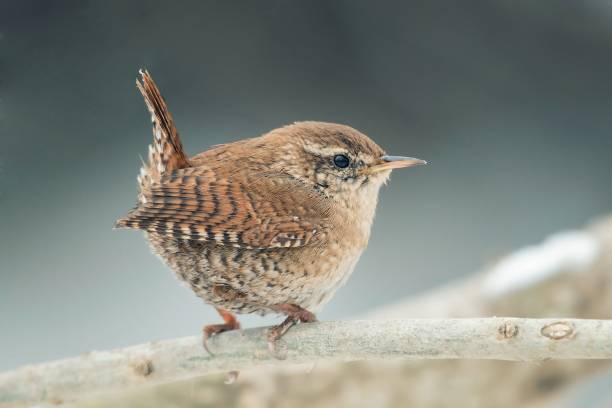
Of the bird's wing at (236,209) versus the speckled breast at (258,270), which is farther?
the speckled breast at (258,270)

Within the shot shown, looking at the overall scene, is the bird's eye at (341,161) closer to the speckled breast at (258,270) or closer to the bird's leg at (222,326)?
the speckled breast at (258,270)

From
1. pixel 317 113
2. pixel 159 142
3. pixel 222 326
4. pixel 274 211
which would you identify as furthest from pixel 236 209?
pixel 317 113

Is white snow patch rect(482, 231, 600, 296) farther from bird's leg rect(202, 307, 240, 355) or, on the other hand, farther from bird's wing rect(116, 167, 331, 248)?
→ bird's wing rect(116, 167, 331, 248)

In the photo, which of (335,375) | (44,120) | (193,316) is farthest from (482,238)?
(44,120)

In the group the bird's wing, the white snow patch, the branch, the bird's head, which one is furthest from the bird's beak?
the white snow patch

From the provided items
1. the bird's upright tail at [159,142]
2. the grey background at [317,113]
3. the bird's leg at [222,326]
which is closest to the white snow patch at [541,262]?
the grey background at [317,113]

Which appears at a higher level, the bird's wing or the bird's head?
the bird's head

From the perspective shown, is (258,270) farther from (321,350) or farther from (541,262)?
(541,262)
